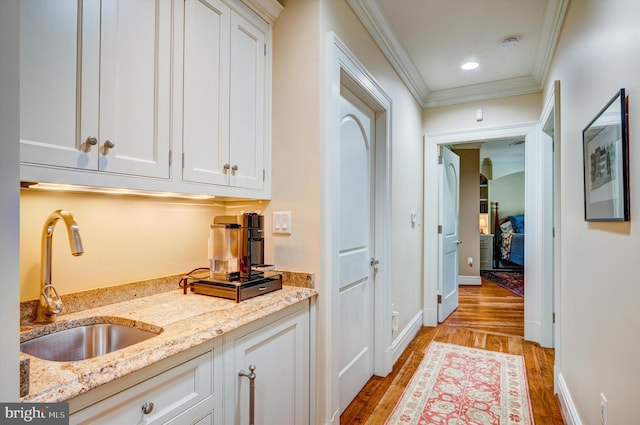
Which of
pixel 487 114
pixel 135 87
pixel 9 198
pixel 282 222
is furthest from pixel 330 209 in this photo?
pixel 487 114

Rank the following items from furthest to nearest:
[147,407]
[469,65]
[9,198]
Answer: [469,65], [147,407], [9,198]

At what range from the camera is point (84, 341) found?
119 centimetres

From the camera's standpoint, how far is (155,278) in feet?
5.19

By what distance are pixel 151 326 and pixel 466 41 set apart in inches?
116

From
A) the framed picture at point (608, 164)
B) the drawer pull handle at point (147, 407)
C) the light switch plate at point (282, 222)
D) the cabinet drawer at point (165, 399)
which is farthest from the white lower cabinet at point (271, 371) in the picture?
the framed picture at point (608, 164)

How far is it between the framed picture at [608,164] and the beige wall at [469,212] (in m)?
4.69

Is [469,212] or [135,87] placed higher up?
[135,87]

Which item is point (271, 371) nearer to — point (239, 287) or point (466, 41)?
point (239, 287)

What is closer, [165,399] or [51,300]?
[165,399]

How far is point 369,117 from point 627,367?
2021mm

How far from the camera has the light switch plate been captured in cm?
182

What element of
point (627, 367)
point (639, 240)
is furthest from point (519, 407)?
point (639, 240)

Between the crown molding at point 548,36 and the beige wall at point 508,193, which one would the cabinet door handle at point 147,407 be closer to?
the crown molding at point 548,36

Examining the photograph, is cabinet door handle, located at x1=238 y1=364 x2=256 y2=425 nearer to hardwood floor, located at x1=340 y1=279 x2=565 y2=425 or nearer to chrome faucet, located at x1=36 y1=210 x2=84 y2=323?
chrome faucet, located at x1=36 y1=210 x2=84 y2=323
